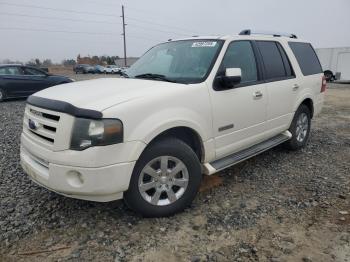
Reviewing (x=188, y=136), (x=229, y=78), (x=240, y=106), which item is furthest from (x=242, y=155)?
(x=229, y=78)

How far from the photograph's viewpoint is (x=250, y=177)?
4.51 m

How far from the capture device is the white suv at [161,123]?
283 cm

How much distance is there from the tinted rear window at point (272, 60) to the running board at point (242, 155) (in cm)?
94

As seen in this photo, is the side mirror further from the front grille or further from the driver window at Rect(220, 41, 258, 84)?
the front grille

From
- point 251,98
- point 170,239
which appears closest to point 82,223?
point 170,239

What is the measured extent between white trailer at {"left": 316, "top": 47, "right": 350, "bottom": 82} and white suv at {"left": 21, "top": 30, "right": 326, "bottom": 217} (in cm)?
2168

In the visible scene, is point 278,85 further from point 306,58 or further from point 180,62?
point 180,62

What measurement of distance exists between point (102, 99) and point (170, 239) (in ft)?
4.69

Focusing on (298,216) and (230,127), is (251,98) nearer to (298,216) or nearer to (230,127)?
(230,127)

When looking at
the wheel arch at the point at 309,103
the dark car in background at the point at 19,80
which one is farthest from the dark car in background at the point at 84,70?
the wheel arch at the point at 309,103

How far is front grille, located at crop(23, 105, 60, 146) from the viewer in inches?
117

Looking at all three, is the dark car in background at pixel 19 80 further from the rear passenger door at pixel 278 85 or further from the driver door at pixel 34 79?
the rear passenger door at pixel 278 85

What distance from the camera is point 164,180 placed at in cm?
330

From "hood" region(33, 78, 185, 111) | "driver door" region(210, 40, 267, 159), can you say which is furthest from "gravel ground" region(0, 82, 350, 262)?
"hood" region(33, 78, 185, 111)
